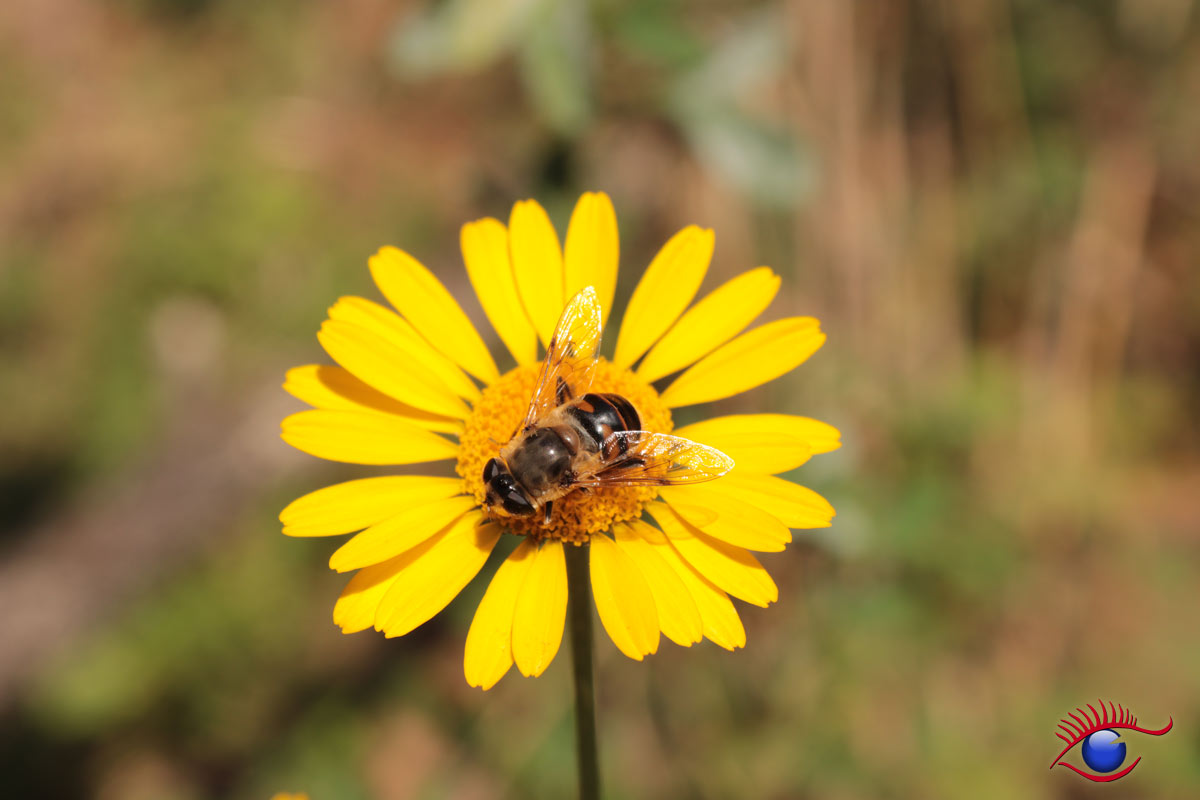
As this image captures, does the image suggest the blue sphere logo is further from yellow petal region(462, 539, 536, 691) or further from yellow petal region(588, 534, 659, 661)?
yellow petal region(462, 539, 536, 691)

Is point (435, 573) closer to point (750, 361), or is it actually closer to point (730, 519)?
point (730, 519)

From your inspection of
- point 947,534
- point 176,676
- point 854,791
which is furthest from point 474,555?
point 176,676

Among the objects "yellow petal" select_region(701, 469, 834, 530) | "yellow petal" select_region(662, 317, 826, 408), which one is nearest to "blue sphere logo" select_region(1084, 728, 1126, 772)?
"yellow petal" select_region(701, 469, 834, 530)

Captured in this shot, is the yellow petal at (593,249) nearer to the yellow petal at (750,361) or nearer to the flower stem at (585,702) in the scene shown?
the yellow petal at (750,361)

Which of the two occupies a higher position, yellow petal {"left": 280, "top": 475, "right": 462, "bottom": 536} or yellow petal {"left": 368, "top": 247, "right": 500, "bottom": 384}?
yellow petal {"left": 368, "top": 247, "right": 500, "bottom": 384}

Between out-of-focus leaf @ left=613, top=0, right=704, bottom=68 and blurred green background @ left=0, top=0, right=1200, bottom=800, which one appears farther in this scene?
blurred green background @ left=0, top=0, right=1200, bottom=800

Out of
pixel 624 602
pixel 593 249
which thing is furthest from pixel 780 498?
pixel 593 249
